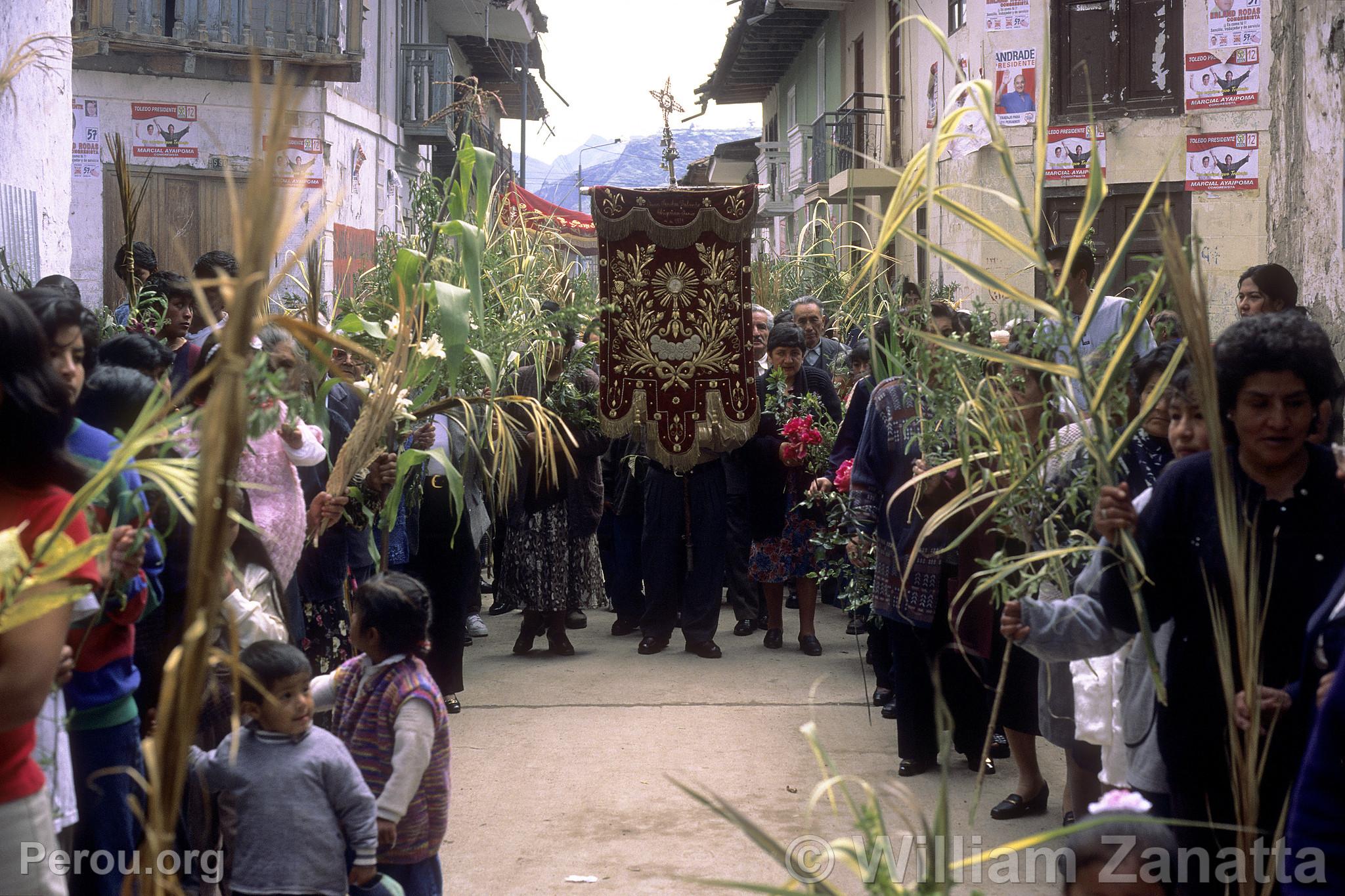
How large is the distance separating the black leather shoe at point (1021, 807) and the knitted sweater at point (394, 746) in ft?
6.75

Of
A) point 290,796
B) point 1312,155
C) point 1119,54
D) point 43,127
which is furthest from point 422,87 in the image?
point 290,796

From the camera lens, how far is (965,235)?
596 inches

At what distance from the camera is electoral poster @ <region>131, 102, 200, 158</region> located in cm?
1341

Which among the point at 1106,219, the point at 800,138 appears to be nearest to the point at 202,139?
the point at 1106,219

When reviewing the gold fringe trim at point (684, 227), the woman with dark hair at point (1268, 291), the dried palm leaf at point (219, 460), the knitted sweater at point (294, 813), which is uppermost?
the gold fringe trim at point (684, 227)

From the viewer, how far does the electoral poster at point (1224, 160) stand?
13.9 metres

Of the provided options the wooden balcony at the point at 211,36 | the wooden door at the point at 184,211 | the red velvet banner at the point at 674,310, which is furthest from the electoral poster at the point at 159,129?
the red velvet banner at the point at 674,310

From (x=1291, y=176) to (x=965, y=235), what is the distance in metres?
9.21

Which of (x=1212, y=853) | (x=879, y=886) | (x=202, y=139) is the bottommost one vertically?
(x=1212, y=853)

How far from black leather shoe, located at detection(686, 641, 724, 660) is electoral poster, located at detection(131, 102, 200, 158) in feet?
28.6

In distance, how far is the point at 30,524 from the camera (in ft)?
6.99

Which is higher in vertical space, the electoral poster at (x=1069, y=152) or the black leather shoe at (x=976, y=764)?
the electoral poster at (x=1069, y=152)

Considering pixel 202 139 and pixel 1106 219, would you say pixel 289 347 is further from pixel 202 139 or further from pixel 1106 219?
pixel 1106 219

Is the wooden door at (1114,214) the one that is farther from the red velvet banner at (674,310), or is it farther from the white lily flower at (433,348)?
the white lily flower at (433,348)
